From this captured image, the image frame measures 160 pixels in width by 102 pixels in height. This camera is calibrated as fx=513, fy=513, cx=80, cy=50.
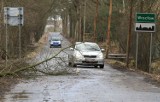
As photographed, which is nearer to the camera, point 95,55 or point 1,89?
point 1,89

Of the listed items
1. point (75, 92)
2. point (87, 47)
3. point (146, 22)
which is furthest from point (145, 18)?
point (75, 92)

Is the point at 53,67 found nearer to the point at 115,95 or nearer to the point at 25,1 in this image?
the point at 115,95

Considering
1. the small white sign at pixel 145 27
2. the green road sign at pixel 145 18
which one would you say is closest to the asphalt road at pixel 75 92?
the green road sign at pixel 145 18

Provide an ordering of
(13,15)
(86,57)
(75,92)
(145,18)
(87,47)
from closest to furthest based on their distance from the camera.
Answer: (75,92)
(13,15)
(145,18)
(86,57)
(87,47)

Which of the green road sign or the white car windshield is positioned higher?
the green road sign

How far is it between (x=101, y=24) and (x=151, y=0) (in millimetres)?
26480

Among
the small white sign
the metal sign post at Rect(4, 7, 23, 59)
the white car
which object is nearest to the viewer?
the metal sign post at Rect(4, 7, 23, 59)

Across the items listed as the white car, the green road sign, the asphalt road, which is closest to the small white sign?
the green road sign

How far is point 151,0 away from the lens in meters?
35.4

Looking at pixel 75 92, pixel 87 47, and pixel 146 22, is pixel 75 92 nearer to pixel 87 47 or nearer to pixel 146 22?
pixel 146 22

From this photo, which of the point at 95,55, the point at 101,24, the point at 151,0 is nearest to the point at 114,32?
the point at 101,24

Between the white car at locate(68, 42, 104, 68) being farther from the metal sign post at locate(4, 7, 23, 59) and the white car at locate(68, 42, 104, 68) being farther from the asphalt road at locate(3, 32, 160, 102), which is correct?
the asphalt road at locate(3, 32, 160, 102)

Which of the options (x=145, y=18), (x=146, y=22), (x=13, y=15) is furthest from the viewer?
(x=146, y=22)

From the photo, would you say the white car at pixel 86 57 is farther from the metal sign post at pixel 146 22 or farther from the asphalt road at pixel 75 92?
the asphalt road at pixel 75 92
